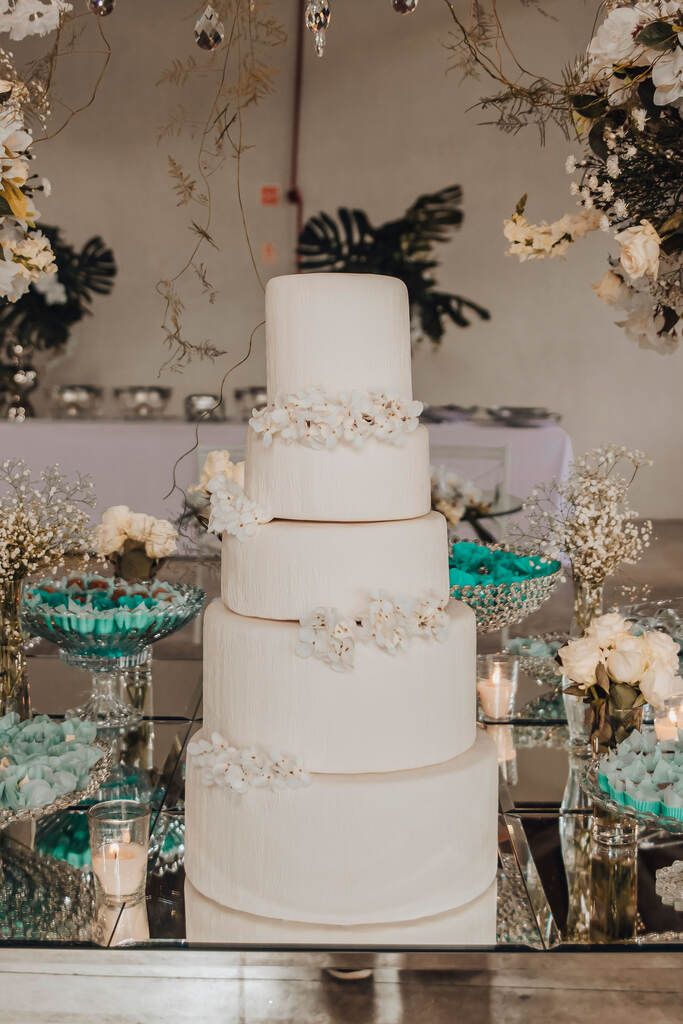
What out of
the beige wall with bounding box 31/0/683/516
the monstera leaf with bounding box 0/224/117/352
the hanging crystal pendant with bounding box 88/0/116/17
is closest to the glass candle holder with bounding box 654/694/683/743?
the hanging crystal pendant with bounding box 88/0/116/17

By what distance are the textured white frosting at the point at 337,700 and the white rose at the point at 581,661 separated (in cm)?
32

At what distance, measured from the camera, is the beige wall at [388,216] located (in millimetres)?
6672

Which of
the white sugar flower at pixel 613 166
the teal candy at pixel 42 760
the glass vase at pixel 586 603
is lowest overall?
the teal candy at pixel 42 760

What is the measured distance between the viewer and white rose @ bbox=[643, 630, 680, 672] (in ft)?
4.82

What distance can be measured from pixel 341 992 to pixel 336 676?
0.98 metres

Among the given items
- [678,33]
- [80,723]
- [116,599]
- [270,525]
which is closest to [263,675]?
[270,525]

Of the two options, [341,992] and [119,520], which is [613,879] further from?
[119,520]

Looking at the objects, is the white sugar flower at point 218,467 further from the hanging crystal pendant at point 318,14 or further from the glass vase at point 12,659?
the hanging crystal pendant at point 318,14

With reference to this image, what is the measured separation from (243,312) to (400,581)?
5.76m

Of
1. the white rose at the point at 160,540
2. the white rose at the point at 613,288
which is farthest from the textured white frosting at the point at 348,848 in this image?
the white rose at the point at 160,540

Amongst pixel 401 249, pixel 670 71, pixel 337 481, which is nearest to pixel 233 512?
pixel 337 481

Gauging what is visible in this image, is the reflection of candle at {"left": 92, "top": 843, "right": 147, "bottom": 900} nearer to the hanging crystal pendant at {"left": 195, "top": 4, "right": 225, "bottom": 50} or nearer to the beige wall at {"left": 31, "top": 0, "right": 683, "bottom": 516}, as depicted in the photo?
the hanging crystal pendant at {"left": 195, "top": 4, "right": 225, "bottom": 50}

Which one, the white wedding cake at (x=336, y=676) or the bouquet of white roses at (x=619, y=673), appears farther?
the bouquet of white roses at (x=619, y=673)

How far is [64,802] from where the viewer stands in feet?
4.55
